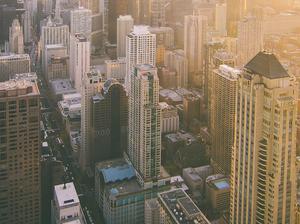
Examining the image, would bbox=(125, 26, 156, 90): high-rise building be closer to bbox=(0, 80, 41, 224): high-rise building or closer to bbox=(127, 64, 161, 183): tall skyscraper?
bbox=(127, 64, 161, 183): tall skyscraper

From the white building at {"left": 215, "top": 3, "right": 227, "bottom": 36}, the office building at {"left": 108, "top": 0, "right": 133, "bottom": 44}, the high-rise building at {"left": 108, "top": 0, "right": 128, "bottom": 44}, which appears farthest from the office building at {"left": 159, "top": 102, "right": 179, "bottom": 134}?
the high-rise building at {"left": 108, "top": 0, "right": 128, "bottom": 44}

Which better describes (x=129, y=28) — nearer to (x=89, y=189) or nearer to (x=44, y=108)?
(x=44, y=108)

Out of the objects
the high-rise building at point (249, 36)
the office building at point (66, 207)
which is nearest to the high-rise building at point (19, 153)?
the office building at point (66, 207)

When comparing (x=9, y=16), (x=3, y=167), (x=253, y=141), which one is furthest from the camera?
(x=9, y=16)

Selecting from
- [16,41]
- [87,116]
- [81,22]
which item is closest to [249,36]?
[87,116]

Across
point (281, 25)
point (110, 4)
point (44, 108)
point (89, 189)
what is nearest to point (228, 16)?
point (281, 25)
